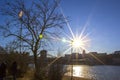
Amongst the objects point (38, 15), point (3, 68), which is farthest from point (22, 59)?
point (3, 68)

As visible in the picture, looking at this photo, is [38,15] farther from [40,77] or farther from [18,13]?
[40,77]

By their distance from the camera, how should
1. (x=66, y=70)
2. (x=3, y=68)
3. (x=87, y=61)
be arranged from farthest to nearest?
(x=87, y=61) → (x=66, y=70) → (x=3, y=68)

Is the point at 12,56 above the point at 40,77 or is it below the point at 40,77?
above

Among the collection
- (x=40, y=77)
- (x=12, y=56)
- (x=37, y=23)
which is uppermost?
(x=37, y=23)

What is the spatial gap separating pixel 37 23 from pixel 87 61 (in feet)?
546

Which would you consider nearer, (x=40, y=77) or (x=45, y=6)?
(x=40, y=77)

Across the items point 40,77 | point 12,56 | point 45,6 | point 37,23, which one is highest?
point 45,6

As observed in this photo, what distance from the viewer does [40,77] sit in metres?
29.1

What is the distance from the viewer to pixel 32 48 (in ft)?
105

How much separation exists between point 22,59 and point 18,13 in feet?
33.0

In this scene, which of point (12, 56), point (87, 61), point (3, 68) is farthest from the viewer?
point (87, 61)

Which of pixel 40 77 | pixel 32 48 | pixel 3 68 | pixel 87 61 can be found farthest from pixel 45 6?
pixel 87 61

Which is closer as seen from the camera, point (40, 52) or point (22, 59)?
point (40, 52)

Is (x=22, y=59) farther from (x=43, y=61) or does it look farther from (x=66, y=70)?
(x=66, y=70)
